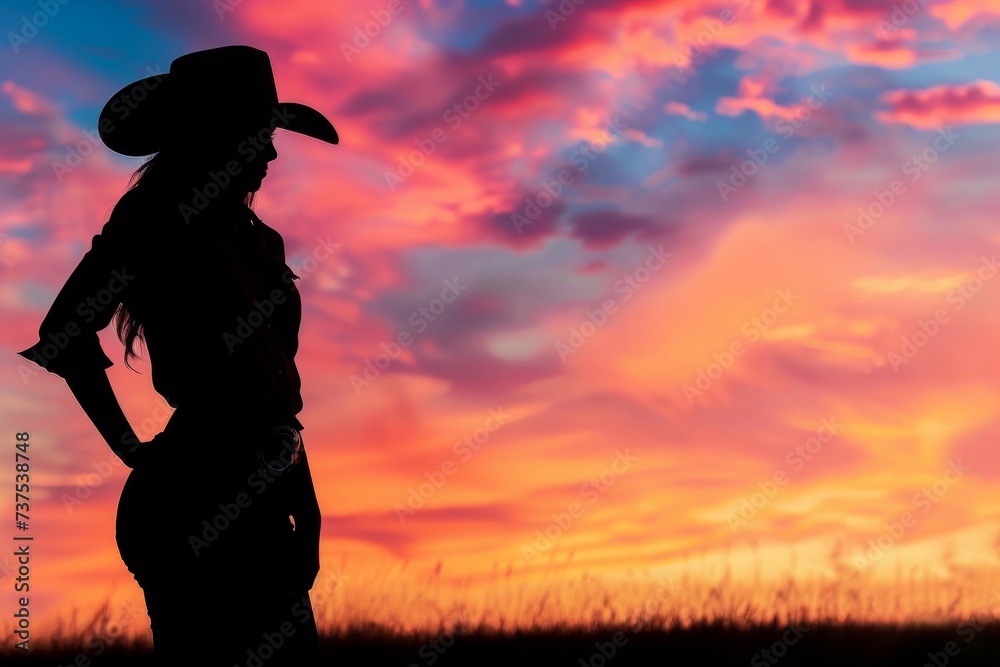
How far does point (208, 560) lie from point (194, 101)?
1.80 meters

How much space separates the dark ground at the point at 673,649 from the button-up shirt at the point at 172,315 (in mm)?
4353

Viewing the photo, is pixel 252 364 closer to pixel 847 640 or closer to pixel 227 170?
pixel 227 170

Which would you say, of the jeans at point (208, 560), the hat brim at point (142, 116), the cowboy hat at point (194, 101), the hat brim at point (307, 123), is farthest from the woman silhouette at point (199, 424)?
the hat brim at point (307, 123)

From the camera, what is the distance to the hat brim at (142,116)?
4.20 meters

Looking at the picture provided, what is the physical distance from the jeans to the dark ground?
399 centimetres

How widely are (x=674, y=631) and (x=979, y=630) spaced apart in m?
2.45

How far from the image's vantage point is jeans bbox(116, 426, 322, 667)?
372cm

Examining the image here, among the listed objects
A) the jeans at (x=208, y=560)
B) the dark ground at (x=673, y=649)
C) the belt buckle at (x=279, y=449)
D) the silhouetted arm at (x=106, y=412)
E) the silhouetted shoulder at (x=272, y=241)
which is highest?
the silhouetted shoulder at (x=272, y=241)

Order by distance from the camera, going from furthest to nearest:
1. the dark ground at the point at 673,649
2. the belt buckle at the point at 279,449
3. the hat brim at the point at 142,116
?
the dark ground at the point at 673,649 → the hat brim at the point at 142,116 → the belt buckle at the point at 279,449

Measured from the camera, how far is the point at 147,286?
149 inches

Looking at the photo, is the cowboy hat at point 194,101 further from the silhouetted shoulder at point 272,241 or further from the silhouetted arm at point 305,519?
the silhouetted arm at point 305,519

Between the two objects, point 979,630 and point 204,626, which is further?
point 979,630

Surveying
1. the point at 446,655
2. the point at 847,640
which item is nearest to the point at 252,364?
the point at 446,655

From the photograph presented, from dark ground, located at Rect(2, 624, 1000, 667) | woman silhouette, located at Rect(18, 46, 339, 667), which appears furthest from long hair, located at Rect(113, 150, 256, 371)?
dark ground, located at Rect(2, 624, 1000, 667)
